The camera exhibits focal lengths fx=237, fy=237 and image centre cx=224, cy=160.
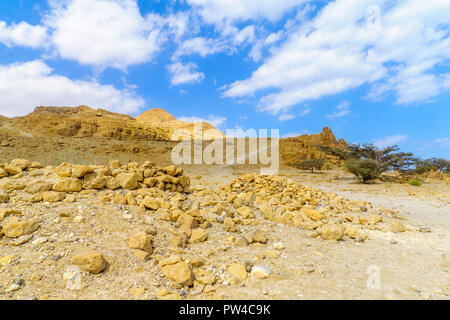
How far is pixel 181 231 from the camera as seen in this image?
348cm

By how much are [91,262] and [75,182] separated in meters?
2.13

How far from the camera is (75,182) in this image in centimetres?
401

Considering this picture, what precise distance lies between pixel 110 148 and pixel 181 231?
20.9 metres

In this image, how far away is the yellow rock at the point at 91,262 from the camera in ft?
7.71

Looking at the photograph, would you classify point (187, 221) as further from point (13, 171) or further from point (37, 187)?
point (13, 171)

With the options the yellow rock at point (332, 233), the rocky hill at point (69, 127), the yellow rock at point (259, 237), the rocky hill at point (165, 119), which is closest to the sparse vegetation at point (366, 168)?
the yellow rock at point (332, 233)

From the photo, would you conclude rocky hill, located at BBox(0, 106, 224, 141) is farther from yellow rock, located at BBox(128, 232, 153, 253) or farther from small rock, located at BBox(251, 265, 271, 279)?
small rock, located at BBox(251, 265, 271, 279)

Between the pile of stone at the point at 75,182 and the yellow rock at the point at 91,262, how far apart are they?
5.04 feet

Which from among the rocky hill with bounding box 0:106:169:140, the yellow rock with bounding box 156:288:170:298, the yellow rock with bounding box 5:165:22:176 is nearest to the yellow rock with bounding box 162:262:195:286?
the yellow rock with bounding box 156:288:170:298

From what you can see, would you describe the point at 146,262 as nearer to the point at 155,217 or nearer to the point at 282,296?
the point at 155,217

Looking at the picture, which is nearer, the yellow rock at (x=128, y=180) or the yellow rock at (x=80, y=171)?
the yellow rock at (x=80, y=171)

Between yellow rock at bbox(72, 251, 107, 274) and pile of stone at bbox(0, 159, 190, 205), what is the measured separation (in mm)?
1536

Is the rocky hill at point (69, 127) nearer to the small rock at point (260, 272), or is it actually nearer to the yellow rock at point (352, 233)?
the yellow rock at point (352, 233)

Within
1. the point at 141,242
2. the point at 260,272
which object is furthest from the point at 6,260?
the point at 260,272
